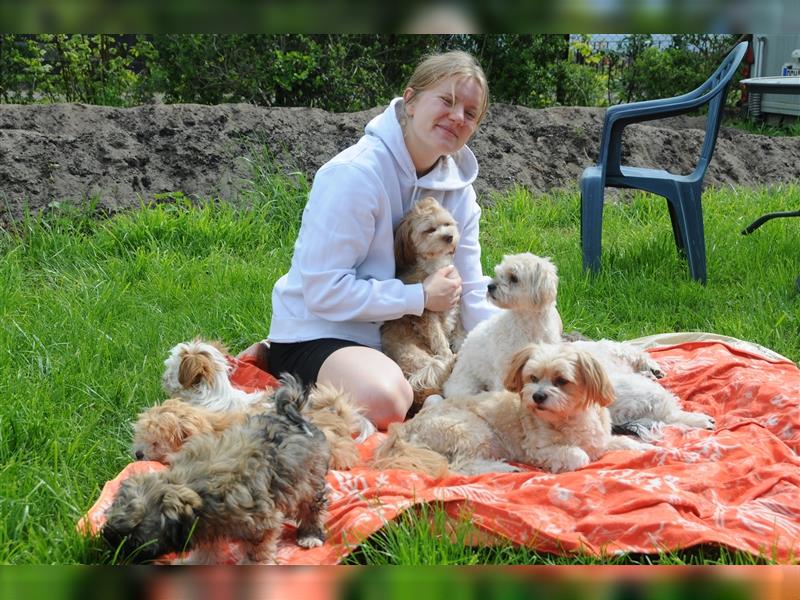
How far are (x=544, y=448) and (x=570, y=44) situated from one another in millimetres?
9772

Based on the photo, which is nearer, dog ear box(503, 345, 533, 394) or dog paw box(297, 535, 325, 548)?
dog paw box(297, 535, 325, 548)

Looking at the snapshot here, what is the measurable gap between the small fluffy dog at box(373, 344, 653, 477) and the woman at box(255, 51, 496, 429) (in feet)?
1.56

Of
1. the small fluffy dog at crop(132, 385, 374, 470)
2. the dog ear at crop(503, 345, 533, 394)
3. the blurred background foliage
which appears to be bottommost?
the small fluffy dog at crop(132, 385, 374, 470)

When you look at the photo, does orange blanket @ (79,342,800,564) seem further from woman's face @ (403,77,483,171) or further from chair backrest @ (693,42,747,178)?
chair backrest @ (693,42,747,178)

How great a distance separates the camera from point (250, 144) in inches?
322

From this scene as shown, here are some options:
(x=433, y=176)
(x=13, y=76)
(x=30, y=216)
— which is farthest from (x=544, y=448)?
(x=13, y=76)

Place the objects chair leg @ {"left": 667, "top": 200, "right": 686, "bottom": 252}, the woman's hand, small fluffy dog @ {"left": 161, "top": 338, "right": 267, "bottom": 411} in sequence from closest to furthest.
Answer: small fluffy dog @ {"left": 161, "top": 338, "right": 267, "bottom": 411} → the woman's hand → chair leg @ {"left": 667, "top": 200, "right": 686, "bottom": 252}

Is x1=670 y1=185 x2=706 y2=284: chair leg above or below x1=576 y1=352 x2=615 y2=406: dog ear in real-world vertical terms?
above

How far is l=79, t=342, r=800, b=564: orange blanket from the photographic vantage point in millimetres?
2770

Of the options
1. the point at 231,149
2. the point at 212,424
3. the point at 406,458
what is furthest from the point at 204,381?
the point at 231,149

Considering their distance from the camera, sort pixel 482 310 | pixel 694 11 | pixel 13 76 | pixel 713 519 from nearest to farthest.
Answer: pixel 694 11
pixel 713 519
pixel 482 310
pixel 13 76

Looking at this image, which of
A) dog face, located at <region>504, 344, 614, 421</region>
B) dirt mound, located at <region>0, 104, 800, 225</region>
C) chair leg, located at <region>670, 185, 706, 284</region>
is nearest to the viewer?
dog face, located at <region>504, 344, 614, 421</region>

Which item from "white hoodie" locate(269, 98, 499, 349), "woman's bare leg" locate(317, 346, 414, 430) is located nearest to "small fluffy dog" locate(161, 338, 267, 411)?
"woman's bare leg" locate(317, 346, 414, 430)

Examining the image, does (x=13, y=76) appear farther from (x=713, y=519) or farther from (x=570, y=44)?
(x=713, y=519)
